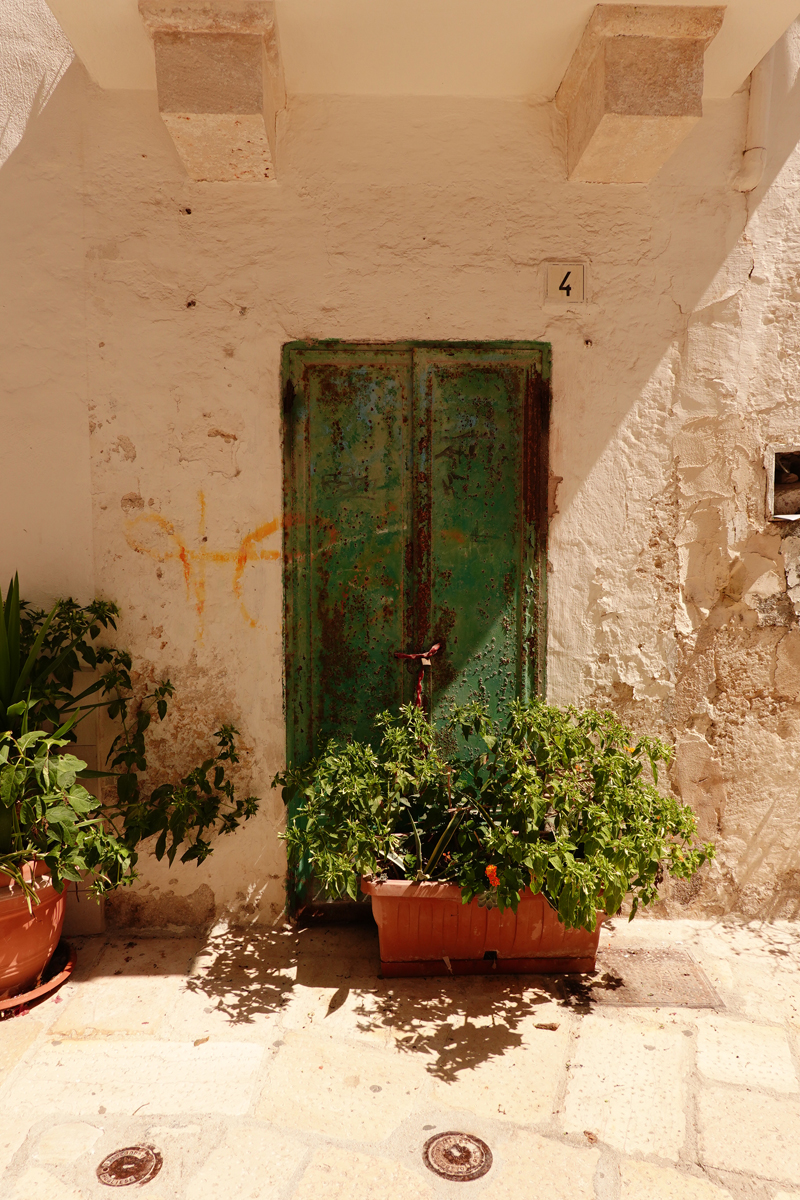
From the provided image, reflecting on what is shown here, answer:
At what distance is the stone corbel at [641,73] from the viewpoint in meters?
2.61

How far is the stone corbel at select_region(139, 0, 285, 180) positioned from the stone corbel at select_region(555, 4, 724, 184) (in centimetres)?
110

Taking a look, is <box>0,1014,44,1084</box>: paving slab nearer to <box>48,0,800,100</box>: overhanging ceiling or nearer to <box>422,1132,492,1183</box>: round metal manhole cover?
<box>422,1132,492,1183</box>: round metal manhole cover

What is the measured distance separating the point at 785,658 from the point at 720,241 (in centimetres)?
172

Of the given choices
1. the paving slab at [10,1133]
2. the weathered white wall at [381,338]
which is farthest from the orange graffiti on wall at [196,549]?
the paving slab at [10,1133]

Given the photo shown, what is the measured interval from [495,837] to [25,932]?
5.46 ft

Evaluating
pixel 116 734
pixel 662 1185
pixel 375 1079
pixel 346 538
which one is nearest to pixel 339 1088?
pixel 375 1079

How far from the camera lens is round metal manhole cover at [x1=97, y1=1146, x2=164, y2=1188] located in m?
2.04

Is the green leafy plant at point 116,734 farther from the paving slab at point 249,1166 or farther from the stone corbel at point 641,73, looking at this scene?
the stone corbel at point 641,73

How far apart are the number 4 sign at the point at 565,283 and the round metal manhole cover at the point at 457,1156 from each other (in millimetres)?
2885

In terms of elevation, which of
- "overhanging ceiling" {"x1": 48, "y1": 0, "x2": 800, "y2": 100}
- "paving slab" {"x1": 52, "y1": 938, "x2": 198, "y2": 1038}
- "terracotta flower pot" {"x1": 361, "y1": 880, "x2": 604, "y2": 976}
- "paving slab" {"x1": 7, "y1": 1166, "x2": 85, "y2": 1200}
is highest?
"overhanging ceiling" {"x1": 48, "y1": 0, "x2": 800, "y2": 100}

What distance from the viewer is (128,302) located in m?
3.08

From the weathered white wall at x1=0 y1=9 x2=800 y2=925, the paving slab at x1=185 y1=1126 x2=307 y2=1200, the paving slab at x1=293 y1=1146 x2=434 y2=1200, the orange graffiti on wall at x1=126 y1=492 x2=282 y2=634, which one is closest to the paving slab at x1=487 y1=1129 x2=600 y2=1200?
the paving slab at x1=293 y1=1146 x2=434 y2=1200

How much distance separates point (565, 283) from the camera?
315 centimetres

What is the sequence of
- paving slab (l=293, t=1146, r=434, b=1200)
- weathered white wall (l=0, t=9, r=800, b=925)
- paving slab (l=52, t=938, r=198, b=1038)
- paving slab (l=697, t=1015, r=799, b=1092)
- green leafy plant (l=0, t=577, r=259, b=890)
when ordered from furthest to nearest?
weathered white wall (l=0, t=9, r=800, b=925) < green leafy plant (l=0, t=577, r=259, b=890) < paving slab (l=52, t=938, r=198, b=1038) < paving slab (l=697, t=1015, r=799, b=1092) < paving slab (l=293, t=1146, r=434, b=1200)
